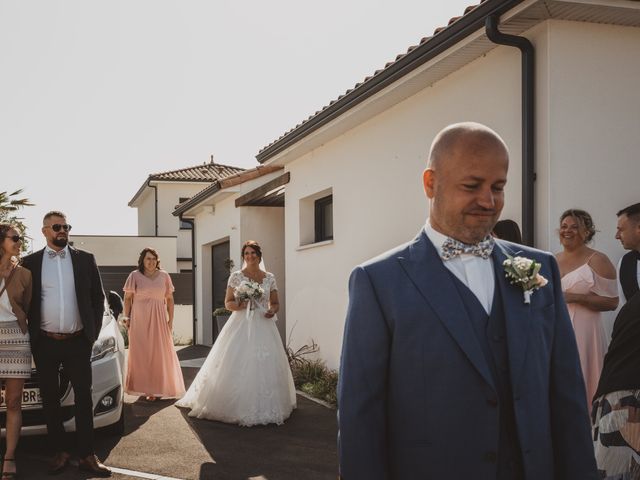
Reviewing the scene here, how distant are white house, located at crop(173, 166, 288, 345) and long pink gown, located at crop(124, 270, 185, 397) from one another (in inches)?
139

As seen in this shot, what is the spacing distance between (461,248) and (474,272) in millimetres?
103

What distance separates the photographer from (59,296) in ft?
20.7

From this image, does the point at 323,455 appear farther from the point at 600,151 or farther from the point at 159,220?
the point at 159,220

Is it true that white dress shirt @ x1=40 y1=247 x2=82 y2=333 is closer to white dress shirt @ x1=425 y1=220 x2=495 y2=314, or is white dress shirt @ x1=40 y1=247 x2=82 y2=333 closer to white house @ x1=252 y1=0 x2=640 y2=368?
white house @ x1=252 y1=0 x2=640 y2=368

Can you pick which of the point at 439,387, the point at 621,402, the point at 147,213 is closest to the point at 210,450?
the point at 621,402

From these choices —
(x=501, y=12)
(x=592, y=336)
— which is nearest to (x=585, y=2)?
(x=501, y=12)

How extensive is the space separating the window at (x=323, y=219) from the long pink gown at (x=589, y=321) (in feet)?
22.3

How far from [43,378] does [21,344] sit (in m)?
0.35

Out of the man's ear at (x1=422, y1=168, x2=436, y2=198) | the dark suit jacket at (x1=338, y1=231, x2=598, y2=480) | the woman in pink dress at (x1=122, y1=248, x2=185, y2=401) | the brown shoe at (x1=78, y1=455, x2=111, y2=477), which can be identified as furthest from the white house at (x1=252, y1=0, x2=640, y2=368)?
the brown shoe at (x1=78, y1=455, x2=111, y2=477)

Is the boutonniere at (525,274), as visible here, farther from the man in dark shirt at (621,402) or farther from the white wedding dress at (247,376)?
the white wedding dress at (247,376)

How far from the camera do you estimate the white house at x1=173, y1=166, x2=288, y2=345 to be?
14.8m

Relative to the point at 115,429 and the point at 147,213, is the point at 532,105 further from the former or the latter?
the point at 147,213

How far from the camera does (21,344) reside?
6.12m

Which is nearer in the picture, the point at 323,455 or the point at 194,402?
the point at 323,455
